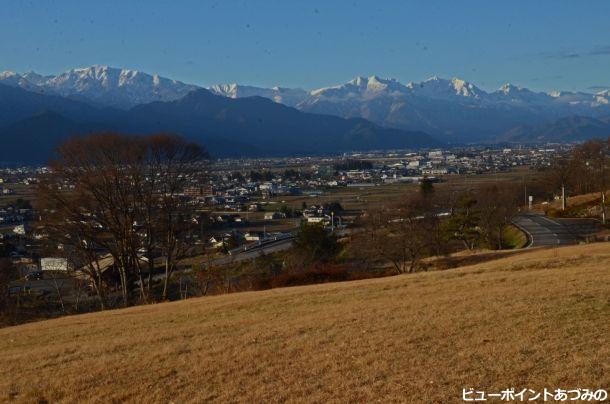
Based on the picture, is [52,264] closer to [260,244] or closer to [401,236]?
[260,244]

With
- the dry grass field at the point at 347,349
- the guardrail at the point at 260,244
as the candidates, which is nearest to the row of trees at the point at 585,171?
the guardrail at the point at 260,244

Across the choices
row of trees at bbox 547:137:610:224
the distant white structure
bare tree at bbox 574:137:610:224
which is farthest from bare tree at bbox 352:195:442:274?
row of trees at bbox 547:137:610:224

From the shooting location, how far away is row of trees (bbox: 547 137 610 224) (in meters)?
46.6

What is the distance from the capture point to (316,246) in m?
31.8

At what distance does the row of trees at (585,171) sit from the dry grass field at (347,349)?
34.3 meters

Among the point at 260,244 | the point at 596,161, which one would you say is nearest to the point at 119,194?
the point at 260,244

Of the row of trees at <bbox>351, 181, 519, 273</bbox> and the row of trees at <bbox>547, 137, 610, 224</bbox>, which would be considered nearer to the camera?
the row of trees at <bbox>351, 181, 519, 273</bbox>

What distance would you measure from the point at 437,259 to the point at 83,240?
14.4 metres

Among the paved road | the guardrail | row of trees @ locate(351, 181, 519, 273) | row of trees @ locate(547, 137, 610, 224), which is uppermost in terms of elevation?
row of trees @ locate(547, 137, 610, 224)

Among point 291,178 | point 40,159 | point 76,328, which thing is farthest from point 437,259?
point 40,159

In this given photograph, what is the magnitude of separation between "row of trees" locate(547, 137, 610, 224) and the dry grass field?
112 ft

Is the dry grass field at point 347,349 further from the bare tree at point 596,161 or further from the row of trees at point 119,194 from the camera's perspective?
the bare tree at point 596,161

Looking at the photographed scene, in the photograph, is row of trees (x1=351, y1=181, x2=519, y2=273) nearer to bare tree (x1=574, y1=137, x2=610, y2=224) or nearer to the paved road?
the paved road

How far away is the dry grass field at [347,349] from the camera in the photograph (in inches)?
296
